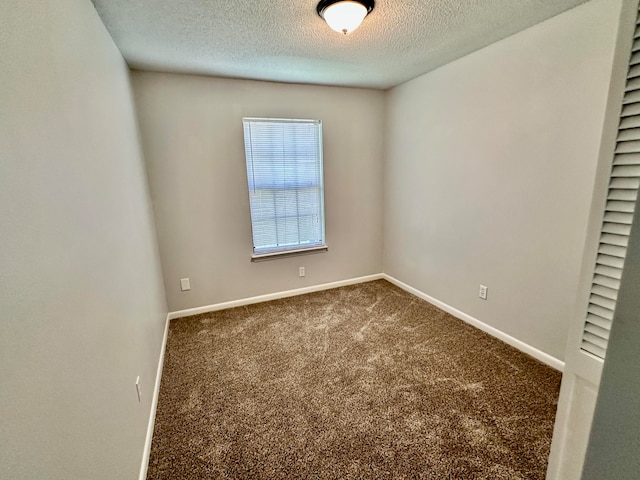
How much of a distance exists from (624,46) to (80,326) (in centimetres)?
172

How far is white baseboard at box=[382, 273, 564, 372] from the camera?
210cm

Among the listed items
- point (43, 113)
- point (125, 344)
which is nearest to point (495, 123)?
point (43, 113)

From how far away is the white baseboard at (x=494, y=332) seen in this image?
210 centimetres

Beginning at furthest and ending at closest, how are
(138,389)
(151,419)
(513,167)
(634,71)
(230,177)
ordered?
(230,177), (513,167), (151,419), (138,389), (634,71)

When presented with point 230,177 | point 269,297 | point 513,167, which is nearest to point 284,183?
point 230,177

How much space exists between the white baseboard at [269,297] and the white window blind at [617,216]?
2842 mm

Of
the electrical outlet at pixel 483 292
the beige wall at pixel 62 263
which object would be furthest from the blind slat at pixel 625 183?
the electrical outlet at pixel 483 292

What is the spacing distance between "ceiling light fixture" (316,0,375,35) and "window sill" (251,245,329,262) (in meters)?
2.20

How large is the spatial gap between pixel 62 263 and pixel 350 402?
65.1 inches

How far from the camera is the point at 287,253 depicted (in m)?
3.34

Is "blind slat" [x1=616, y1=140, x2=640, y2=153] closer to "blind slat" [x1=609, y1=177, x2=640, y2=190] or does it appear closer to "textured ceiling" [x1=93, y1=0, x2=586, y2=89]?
"blind slat" [x1=609, y1=177, x2=640, y2=190]

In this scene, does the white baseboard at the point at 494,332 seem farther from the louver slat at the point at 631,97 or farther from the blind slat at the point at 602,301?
the louver slat at the point at 631,97

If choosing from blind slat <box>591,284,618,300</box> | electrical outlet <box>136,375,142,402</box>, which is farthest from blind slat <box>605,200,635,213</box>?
electrical outlet <box>136,375,142,402</box>

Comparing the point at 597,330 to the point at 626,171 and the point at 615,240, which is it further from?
the point at 626,171
